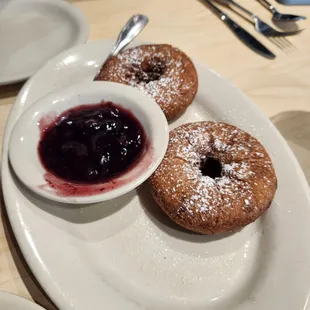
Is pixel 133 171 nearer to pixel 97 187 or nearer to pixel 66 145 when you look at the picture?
Answer: pixel 97 187

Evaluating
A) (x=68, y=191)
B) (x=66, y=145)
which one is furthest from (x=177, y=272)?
(x=66, y=145)

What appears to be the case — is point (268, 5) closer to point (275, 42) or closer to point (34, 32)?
point (275, 42)

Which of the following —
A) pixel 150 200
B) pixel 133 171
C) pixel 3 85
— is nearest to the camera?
pixel 133 171

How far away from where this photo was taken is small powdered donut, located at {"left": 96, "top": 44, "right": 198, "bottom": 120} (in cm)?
159

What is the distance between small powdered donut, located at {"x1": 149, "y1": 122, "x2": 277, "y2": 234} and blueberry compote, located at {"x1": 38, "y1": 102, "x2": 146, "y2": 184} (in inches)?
5.3

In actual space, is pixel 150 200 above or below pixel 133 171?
below

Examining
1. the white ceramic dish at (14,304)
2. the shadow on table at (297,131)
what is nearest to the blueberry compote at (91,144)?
the white ceramic dish at (14,304)

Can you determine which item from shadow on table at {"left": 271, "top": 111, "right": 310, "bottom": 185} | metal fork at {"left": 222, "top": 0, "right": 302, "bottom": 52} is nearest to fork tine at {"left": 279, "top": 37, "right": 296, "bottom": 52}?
metal fork at {"left": 222, "top": 0, "right": 302, "bottom": 52}

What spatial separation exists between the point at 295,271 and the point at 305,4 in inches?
70.6

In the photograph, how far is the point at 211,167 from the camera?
4.80 ft

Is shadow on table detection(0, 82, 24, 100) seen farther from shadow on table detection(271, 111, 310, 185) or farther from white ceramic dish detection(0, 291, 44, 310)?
shadow on table detection(271, 111, 310, 185)

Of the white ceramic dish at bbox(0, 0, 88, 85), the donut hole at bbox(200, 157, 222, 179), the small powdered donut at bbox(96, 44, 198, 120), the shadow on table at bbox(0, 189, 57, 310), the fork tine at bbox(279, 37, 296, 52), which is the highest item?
the fork tine at bbox(279, 37, 296, 52)

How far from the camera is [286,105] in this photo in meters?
1.81

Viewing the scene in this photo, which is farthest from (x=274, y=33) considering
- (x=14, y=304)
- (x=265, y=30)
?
(x=14, y=304)
